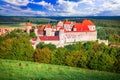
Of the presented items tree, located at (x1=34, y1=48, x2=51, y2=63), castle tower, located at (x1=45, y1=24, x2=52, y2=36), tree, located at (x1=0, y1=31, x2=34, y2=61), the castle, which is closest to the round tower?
the castle

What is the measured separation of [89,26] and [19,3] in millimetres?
1504

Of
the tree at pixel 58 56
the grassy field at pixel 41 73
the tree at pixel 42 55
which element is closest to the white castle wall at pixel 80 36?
the tree at pixel 58 56

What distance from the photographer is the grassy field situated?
4715mm

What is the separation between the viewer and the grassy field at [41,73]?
471cm

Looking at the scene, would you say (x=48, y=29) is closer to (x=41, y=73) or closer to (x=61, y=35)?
(x=61, y=35)

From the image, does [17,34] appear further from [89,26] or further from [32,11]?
[89,26]

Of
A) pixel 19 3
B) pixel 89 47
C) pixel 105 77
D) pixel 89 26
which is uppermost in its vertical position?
pixel 19 3

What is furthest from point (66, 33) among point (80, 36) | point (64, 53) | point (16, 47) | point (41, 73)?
point (41, 73)

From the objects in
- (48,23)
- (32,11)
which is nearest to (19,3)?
(32,11)

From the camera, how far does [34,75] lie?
4805 millimetres

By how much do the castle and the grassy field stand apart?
0.76 m

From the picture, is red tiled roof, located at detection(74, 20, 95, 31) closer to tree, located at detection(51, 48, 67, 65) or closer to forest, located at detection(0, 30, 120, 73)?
forest, located at detection(0, 30, 120, 73)

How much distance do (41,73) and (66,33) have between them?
4.58 feet

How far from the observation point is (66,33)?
6.06 metres
